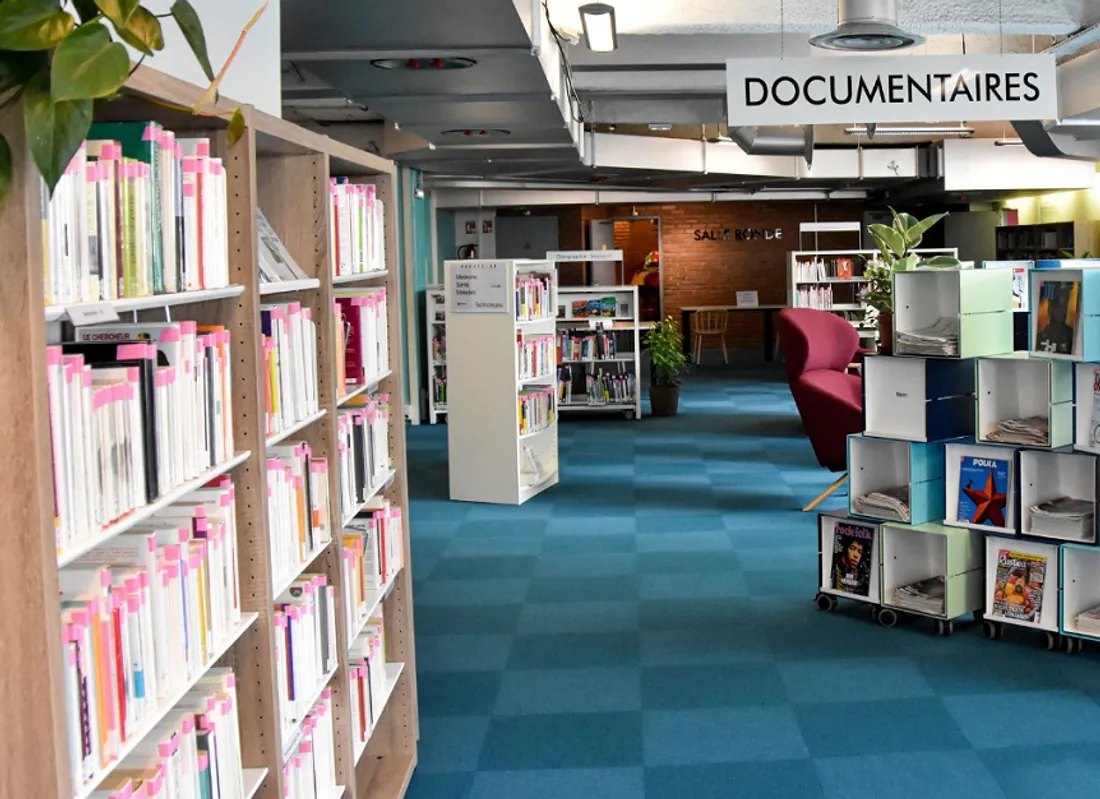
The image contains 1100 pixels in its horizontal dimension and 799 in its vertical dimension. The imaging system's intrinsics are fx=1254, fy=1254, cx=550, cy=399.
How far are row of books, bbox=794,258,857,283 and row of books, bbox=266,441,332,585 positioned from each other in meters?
12.7

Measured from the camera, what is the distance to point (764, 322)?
22.2m

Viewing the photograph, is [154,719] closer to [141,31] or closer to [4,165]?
[4,165]

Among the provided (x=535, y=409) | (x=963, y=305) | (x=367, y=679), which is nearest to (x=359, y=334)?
(x=367, y=679)

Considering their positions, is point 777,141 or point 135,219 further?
point 777,141

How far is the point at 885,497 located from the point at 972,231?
53.5 feet

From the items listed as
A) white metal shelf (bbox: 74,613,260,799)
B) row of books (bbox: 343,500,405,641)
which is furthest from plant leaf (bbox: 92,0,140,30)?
row of books (bbox: 343,500,405,641)

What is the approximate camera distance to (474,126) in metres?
9.34

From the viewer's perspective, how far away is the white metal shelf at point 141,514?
68.7 inches

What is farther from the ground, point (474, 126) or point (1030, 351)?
point (474, 126)

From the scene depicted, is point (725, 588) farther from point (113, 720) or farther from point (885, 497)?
point (113, 720)

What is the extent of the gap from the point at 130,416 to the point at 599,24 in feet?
18.0

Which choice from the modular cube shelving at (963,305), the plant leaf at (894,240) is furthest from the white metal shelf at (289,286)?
the plant leaf at (894,240)

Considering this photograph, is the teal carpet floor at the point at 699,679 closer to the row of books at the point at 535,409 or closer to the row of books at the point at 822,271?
the row of books at the point at 535,409

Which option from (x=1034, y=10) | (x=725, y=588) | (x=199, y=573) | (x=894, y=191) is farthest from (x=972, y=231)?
(x=199, y=573)
